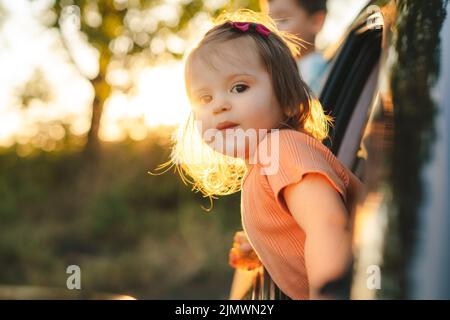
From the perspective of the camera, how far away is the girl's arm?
116 cm

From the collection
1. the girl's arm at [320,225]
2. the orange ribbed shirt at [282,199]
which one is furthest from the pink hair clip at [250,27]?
the girl's arm at [320,225]

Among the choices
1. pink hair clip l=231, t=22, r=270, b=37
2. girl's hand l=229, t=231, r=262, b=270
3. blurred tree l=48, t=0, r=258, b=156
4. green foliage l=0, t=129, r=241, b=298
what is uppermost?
blurred tree l=48, t=0, r=258, b=156

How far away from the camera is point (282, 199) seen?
54.3 inches

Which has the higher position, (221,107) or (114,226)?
(114,226)

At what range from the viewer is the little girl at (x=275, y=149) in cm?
124

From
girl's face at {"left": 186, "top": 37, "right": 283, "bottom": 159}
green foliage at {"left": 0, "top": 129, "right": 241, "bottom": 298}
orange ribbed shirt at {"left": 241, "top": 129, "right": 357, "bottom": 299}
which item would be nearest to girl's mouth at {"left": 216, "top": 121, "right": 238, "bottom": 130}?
girl's face at {"left": 186, "top": 37, "right": 283, "bottom": 159}

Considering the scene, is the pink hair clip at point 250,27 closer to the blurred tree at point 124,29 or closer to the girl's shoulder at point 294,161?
the girl's shoulder at point 294,161

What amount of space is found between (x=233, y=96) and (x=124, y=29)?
37.2ft

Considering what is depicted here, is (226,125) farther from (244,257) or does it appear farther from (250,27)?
(244,257)

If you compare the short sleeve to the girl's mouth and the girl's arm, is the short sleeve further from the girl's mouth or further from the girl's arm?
the girl's mouth

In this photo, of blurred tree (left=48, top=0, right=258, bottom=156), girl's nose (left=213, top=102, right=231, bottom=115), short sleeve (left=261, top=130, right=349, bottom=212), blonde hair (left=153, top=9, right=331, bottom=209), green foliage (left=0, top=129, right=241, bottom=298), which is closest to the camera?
short sleeve (left=261, top=130, right=349, bottom=212)

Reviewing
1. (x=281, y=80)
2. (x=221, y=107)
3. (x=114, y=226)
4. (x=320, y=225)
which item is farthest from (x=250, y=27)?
(x=114, y=226)
